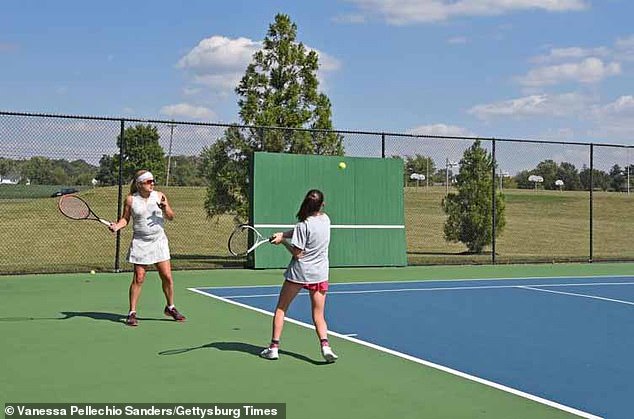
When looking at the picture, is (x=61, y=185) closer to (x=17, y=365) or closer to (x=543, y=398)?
(x=17, y=365)

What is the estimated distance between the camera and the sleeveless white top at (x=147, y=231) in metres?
8.70

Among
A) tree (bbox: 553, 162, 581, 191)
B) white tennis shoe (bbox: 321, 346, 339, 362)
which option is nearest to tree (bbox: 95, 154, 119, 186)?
white tennis shoe (bbox: 321, 346, 339, 362)

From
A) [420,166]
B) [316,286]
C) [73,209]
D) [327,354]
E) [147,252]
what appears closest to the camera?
[327,354]

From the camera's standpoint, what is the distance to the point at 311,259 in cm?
680

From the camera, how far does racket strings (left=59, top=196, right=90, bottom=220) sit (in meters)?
9.13

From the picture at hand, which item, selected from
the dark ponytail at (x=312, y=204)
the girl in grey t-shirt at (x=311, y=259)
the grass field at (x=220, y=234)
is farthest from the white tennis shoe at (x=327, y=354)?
the grass field at (x=220, y=234)

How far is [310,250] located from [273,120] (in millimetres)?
11140

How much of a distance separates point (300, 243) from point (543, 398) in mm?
2238

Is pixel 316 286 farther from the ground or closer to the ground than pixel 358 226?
closer to the ground

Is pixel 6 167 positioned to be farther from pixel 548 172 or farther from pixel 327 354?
pixel 548 172

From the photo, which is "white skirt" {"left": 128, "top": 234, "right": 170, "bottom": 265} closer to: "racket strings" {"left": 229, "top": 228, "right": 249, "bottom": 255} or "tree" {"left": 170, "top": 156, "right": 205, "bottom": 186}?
"racket strings" {"left": 229, "top": 228, "right": 249, "bottom": 255}

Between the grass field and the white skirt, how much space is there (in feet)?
21.3

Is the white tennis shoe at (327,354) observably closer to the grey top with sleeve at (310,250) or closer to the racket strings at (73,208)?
the grey top with sleeve at (310,250)

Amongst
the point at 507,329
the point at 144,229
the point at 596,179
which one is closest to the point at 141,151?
the point at 144,229
